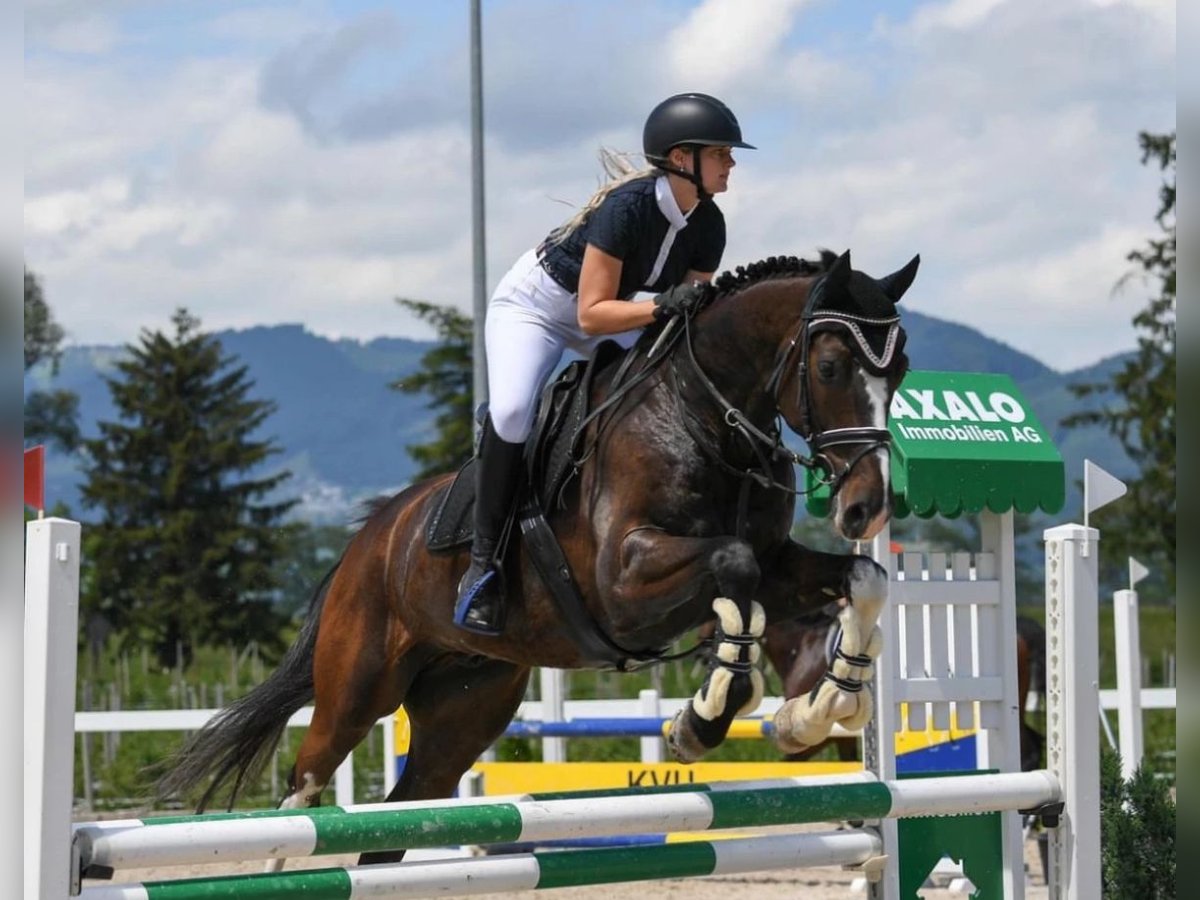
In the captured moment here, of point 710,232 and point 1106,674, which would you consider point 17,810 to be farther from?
point 1106,674

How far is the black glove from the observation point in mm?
4383

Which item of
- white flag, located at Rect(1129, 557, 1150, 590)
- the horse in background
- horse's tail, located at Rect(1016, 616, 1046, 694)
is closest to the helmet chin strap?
the horse in background

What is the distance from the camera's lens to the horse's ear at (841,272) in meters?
4.17

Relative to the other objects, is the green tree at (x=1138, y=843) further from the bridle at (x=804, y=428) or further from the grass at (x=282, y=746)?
the grass at (x=282, y=746)

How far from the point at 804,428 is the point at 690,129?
2.79 feet

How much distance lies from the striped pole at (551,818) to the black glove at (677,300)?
1227 millimetres

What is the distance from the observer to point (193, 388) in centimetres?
2955

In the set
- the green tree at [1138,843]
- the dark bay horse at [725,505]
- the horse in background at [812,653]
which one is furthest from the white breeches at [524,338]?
the horse in background at [812,653]

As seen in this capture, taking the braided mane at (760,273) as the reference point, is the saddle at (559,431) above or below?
below

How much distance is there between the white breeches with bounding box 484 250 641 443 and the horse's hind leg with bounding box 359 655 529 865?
102cm

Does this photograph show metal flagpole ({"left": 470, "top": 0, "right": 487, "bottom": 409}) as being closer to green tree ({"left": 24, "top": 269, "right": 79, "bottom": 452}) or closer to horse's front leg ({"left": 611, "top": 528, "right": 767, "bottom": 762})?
horse's front leg ({"left": 611, "top": 528, "right": 767, "bottom": 762})

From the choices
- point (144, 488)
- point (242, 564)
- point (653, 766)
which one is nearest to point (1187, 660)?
point (653, 766)

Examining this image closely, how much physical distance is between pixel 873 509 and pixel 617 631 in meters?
0.79

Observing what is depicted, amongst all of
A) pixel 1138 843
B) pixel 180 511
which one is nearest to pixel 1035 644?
pixel 1138 843
